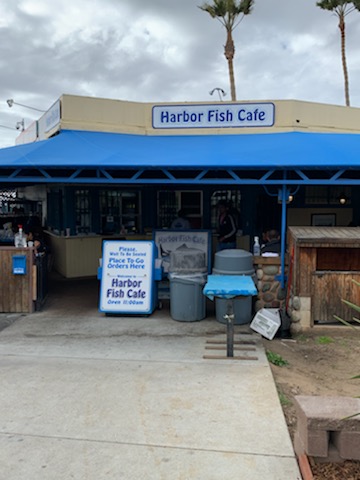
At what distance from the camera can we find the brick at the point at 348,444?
357 centimetres

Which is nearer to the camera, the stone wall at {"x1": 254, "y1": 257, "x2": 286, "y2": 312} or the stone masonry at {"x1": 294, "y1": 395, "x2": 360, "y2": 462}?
the stone masonry at {"x1": 294, "y1": 395, "x2": 360, "y2": 462}

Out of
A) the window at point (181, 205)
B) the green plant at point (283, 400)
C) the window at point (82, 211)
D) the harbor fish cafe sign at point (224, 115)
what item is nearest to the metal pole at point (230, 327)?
the green plant at point (283, 400)

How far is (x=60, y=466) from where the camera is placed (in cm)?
371

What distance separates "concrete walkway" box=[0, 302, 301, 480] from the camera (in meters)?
3.73

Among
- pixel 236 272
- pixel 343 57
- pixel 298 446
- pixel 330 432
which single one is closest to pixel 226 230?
pixel 236 272

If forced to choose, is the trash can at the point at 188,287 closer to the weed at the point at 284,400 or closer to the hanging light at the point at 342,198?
the weed at the point at 284,400

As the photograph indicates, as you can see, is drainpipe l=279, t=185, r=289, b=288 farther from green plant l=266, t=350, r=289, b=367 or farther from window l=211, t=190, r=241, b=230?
window l=211, t=190, r=241, b=230

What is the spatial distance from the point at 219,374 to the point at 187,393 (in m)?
0.70

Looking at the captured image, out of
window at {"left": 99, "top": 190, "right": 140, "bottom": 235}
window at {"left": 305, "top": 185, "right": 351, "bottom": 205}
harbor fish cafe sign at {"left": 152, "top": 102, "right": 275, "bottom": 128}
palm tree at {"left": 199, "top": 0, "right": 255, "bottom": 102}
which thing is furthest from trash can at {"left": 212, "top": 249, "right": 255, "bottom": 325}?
palm tree at {"left": 199, "top": 0, "right": 255, "bottom": 102}

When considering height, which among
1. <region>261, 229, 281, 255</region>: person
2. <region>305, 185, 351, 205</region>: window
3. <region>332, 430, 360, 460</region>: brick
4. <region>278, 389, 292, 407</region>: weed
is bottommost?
<region>278, 389, 292, 407</region>: weed

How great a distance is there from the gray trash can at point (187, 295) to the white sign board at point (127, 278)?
1.76 feet

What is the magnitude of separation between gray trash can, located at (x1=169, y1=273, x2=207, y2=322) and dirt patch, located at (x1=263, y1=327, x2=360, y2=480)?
1395 millimetres

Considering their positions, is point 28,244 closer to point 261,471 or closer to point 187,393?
point 187,393

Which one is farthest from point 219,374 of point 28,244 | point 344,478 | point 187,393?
point 28,244
